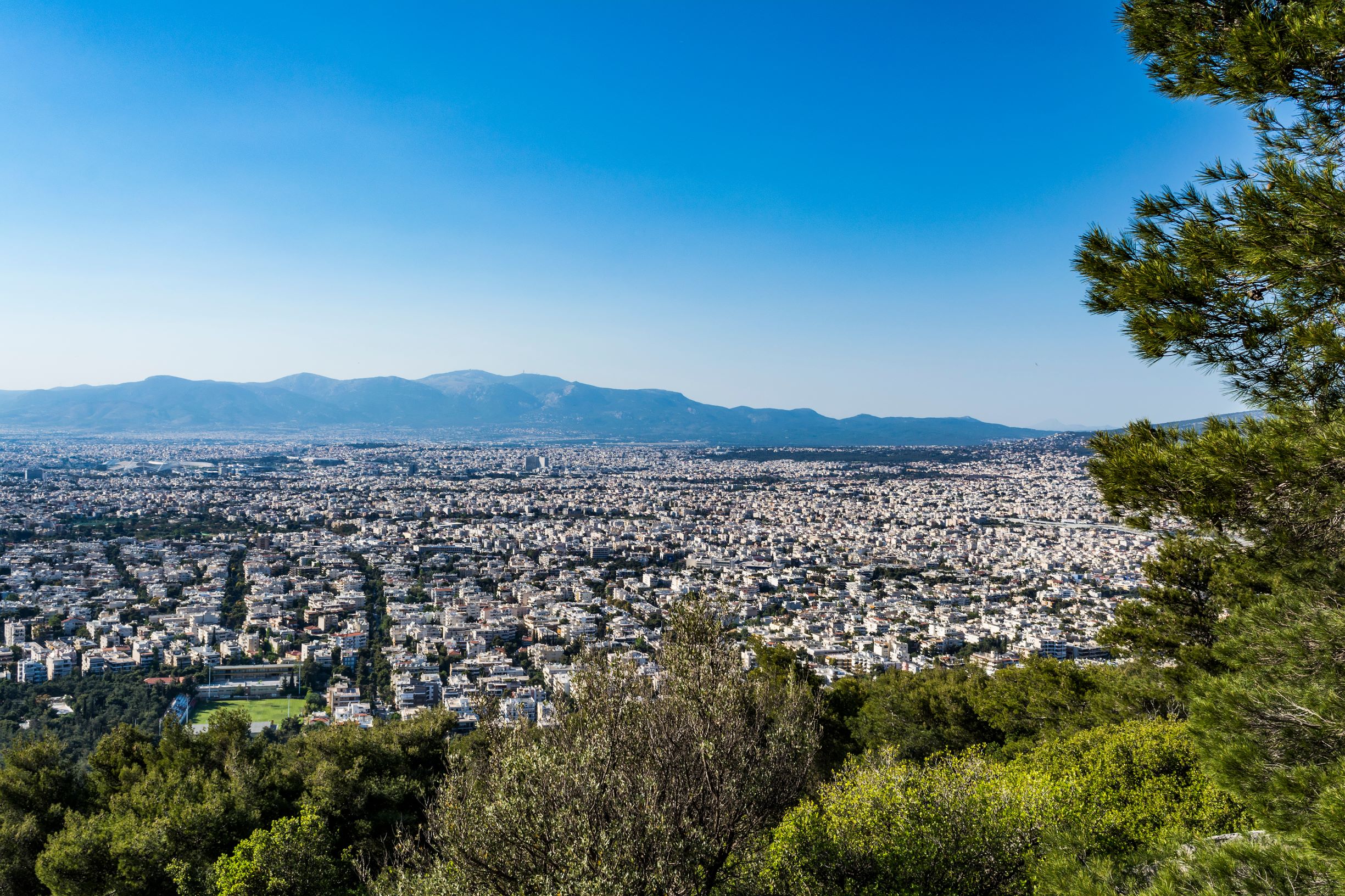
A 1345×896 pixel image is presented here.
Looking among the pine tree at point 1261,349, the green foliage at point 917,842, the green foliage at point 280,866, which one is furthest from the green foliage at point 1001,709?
the green foliage at point 280,866

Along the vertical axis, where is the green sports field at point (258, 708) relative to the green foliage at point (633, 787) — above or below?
below

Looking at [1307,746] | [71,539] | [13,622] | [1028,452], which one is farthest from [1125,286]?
[1028,452]

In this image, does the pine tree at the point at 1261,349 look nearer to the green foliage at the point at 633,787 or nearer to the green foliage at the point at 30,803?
the green foliage at the point at 633,787

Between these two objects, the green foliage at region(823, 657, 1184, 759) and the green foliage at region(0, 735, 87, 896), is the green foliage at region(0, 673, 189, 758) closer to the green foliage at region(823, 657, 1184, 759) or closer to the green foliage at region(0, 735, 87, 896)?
the green foliage at region(0, 735, 87, 896)

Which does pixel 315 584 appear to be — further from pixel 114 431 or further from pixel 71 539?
pixel 114 431

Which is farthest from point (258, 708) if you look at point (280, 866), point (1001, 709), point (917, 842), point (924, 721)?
point (917, 842)
